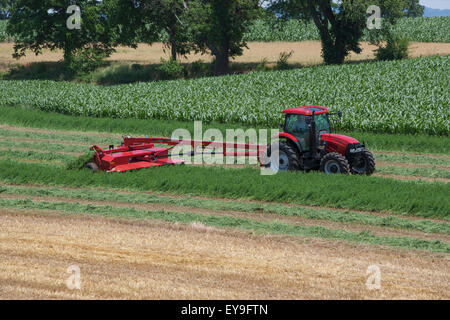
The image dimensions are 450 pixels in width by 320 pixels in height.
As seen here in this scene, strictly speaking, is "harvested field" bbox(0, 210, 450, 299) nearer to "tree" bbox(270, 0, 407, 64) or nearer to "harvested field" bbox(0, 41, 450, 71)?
"tree" bbox(270, 0, 407, 64)

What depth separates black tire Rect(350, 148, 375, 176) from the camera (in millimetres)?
16125

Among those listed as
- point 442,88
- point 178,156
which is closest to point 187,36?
point 442,88

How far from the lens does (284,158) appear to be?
16.3m

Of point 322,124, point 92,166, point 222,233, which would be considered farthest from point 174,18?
point 222,233

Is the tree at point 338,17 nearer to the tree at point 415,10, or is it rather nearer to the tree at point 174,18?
the tree at point 174,18

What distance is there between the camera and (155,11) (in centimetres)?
4747

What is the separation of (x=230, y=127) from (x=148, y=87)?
11989 millimetres

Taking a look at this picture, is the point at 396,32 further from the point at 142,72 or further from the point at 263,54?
the point at 142,72

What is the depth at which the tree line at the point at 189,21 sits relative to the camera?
4688cm

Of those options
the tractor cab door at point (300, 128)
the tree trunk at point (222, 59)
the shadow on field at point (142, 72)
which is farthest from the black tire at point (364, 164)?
the tree trunk at point (222, 59)

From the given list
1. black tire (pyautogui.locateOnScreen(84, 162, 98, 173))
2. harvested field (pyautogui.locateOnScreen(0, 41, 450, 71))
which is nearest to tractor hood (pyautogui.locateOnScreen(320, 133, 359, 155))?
black tire (pyautogui.locateOnScreen(84, 162, 98, 173))

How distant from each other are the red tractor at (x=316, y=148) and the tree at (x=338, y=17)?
32155 millimetres

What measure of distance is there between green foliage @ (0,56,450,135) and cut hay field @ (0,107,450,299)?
5.54m
